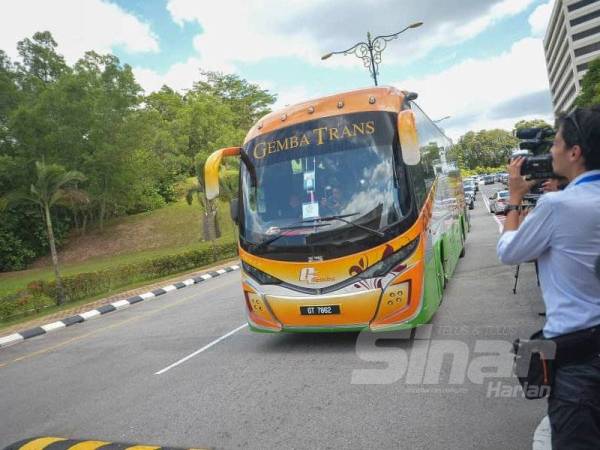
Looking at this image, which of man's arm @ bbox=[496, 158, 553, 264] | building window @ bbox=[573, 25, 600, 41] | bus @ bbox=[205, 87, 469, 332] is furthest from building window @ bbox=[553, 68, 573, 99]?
man's arm @ bbox=[496, 158, 553, 264]

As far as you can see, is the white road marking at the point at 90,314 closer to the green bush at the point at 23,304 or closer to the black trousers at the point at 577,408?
the green bush at the point at 23,304

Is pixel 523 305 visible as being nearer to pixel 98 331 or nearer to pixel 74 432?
pixel 74 432

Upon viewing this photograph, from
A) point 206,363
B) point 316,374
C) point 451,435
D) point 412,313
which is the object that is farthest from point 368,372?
point 206,363

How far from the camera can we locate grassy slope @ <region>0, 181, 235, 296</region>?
131 feet

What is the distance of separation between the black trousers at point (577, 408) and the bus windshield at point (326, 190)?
385 cm

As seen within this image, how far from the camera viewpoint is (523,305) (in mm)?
7680

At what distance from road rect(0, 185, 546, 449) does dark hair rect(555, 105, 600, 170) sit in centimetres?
237

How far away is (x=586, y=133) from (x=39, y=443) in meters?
5.13

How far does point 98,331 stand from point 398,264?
8.06m

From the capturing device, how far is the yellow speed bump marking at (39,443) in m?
4.62

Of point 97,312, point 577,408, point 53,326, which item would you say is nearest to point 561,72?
point 97,312

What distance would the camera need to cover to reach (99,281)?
1889cm

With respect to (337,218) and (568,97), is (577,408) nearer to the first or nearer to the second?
(337,218)

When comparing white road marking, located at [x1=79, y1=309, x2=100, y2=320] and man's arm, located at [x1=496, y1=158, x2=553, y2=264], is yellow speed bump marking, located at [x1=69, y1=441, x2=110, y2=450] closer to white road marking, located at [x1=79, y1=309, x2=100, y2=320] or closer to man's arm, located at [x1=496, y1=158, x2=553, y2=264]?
man's arm, located at [x1=496, y1=158, x2=553, y2=264]
